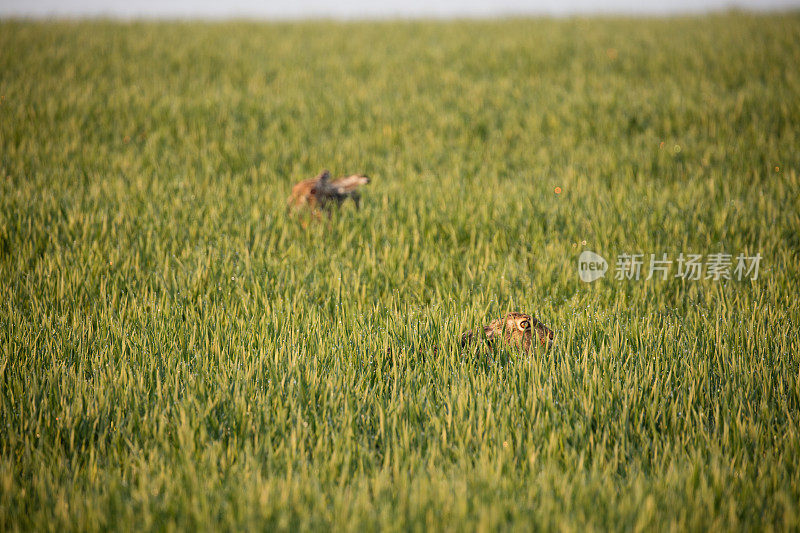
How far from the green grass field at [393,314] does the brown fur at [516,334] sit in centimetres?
7

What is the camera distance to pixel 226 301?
11.3 feet

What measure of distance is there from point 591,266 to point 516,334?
146cm

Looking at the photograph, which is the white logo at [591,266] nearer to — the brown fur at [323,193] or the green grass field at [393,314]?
the green grass field at [393,314]

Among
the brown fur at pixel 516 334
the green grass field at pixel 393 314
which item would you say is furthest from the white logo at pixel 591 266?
the brown fur at pixel 516 334

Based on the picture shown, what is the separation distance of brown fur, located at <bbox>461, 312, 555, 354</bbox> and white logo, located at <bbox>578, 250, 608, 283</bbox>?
45.6 inches

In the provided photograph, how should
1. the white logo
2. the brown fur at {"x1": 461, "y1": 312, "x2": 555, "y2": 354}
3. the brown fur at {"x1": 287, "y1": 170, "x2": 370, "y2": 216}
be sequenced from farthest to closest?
1. the brown fur at {"x1": 287, "y1": 170, "x2": 370, "y2": 216}
2. the white logo
3. the brown fur at {"x1": 461, "y1": 312, "x2": 555, "y2": 354}

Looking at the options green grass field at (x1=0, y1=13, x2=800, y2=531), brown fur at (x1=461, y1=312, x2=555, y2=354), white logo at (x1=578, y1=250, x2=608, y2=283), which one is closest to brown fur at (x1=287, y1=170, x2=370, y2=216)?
green grass field at (x1=0, y1=13, x2=800, y2=531)

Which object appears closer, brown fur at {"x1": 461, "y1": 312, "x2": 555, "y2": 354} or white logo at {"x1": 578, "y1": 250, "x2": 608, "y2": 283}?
brown fur at {"x1": 461, "y1": 312, "x2": 555, "y2": 354}

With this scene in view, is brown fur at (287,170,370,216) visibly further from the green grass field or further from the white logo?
the white logo

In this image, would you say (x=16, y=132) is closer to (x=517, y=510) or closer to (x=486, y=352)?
(x=486, y=352)

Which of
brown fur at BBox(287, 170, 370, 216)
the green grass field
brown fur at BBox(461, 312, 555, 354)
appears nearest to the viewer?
the green grass field

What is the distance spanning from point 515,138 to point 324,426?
576 centimetres

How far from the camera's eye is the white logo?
12.8 feet

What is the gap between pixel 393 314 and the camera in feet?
10.6
